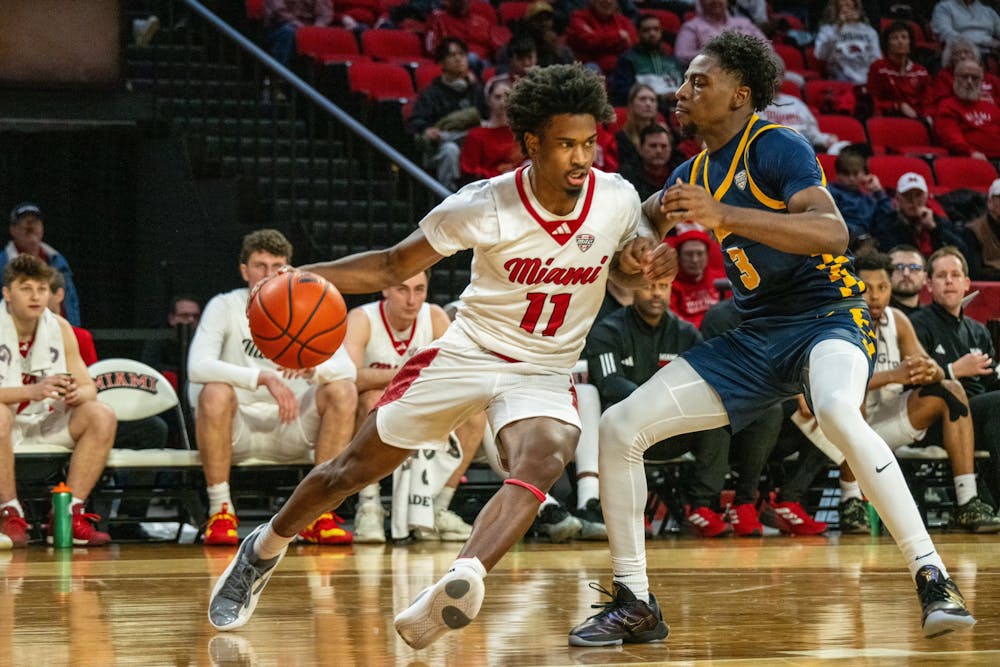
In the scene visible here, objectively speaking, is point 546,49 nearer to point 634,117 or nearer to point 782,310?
point 634,117

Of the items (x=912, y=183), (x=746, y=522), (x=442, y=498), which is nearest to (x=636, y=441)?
(x=442, y=498)

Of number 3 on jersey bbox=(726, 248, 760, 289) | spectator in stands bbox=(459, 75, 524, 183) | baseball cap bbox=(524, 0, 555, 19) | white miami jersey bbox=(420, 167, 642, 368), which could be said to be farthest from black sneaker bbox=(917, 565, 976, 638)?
baseball cap bbox=(524, 0, 555, 19)

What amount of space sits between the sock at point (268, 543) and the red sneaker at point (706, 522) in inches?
142

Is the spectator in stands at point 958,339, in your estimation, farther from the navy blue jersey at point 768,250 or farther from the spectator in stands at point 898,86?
the spectator in stands at point 898,86

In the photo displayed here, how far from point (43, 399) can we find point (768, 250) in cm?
417

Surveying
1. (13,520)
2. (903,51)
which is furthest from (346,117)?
(903,51)

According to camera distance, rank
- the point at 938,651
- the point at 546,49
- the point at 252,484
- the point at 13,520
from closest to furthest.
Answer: the point at 938,651 < the point at 13,520 < the point at 252,484 < the point at 546,49

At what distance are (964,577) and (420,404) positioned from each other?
2.39 m

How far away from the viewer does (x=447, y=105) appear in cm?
1011

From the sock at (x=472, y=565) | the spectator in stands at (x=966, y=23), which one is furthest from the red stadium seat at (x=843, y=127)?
the sock at (x=472, y=565)

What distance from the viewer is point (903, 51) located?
11938 millimetres

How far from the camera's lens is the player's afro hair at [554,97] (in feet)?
12.6

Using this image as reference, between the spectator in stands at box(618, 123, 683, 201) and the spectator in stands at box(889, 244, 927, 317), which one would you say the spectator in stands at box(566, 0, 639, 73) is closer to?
the spectator in stands at box(618, 123, 683, 201)

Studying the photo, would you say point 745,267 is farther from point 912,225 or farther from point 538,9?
point 538,9
